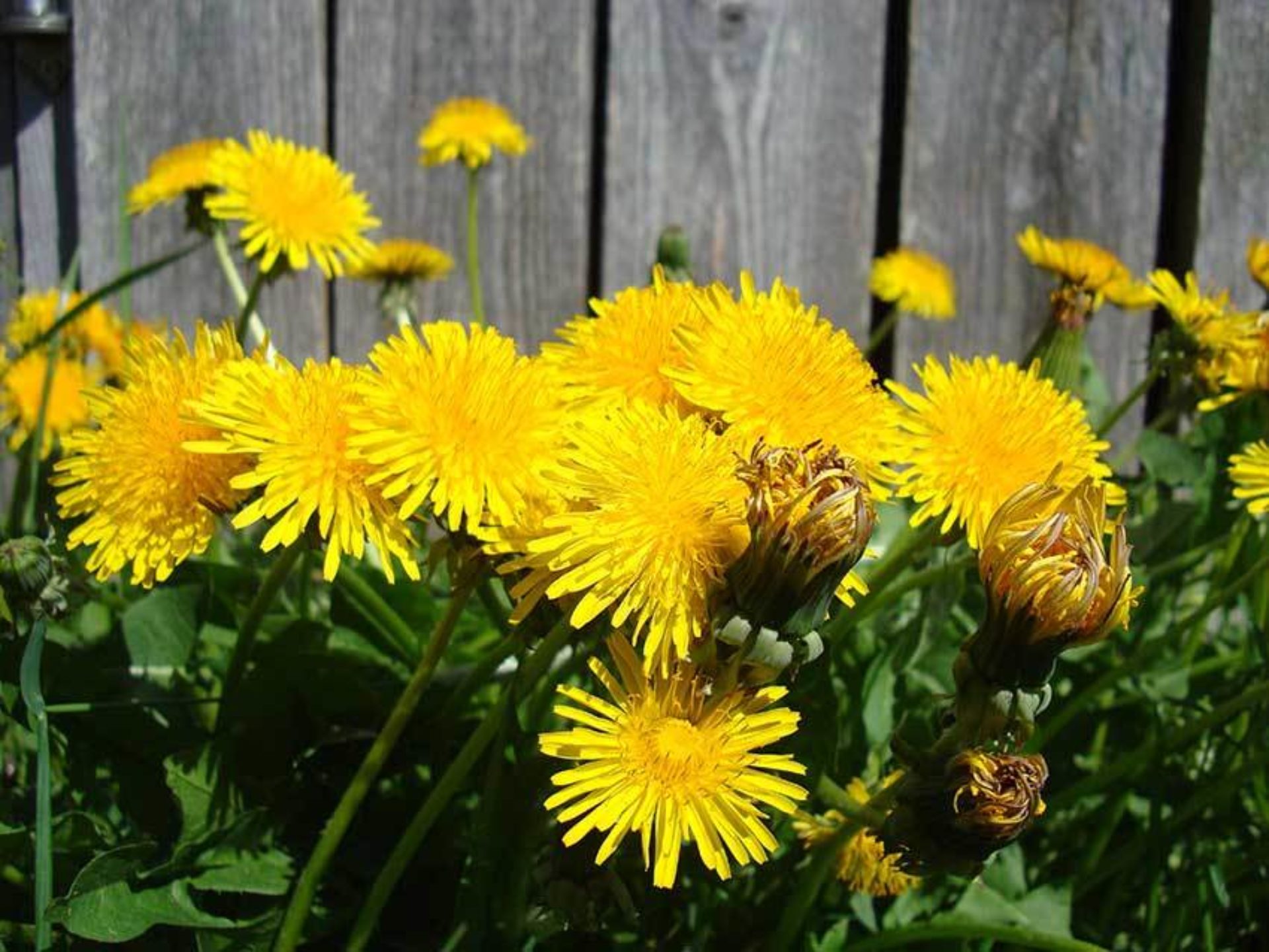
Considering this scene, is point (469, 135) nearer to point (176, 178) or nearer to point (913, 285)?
point (176, 178)


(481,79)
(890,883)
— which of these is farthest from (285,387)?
(481,79)

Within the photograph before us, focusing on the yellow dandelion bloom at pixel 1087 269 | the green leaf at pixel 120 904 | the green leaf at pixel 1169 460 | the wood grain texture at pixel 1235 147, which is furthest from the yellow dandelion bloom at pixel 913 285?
the green leaf at pixel 120 904

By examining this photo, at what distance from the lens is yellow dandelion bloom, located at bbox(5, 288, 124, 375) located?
1744 millimetres

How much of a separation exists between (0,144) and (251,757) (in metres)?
1.77

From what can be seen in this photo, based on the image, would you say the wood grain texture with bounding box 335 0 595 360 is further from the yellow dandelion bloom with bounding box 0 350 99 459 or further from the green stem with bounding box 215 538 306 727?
the green stem with bounding box 215 538 306 727

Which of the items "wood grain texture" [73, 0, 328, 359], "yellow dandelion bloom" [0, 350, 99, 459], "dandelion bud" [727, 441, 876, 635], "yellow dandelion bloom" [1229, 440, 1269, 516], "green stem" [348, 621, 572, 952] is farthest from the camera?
"wood grain texture" [73, 0, 328, 359]

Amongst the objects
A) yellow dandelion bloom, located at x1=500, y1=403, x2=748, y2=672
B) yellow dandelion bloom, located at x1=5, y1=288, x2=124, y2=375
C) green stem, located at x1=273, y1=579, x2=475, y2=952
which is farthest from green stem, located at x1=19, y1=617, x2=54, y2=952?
yellow dandelion bloom, located at x1=5, y1=288, x2=124, y2=375

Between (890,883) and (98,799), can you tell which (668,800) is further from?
(98,799)

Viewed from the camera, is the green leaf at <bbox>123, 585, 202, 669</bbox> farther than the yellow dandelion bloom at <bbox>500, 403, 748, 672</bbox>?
Yes

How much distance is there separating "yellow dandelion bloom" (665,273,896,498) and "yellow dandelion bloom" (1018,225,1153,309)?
0.77 metres

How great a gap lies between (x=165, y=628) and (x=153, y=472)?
1.32 ft

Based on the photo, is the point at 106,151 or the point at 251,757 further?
the point at 106,151

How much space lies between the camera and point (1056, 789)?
58.3 inches

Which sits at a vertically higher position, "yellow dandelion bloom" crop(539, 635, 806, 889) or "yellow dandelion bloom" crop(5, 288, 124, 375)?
"yellow dandelion bloom" crop(5, 288, 124, 375)
